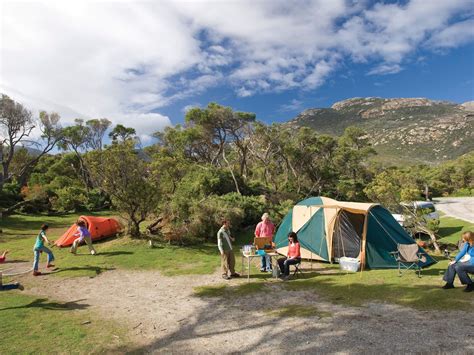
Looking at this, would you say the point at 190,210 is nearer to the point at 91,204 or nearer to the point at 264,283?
the point at 264,283

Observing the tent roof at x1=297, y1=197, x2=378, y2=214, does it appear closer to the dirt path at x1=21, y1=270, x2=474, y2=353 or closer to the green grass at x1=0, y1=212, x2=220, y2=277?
the dirt path at x1=21, y1=270, x2=474, y2=353

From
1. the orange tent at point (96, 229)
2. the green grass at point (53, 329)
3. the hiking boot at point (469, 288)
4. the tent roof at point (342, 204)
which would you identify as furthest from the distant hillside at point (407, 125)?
the green grass at point (53, 329)

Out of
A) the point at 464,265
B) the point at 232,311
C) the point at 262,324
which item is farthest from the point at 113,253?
the point at 464,265

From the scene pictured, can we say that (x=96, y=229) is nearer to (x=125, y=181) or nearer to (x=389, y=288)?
(x=125, y=181)

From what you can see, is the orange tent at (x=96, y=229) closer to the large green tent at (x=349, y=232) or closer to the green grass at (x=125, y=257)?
the green grass at (x=125, y=257)

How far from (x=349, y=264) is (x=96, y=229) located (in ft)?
37.0

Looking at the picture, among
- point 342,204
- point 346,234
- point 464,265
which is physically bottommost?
point 464,265

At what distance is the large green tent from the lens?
1019 centimetres

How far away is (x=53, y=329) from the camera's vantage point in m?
6.01

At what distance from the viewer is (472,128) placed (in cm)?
9362

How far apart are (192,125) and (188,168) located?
29.6ft

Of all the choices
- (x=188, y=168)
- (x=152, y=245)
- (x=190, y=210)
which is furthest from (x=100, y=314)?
(x=188, y=168)

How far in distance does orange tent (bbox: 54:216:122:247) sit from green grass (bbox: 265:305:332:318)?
34.9 feet

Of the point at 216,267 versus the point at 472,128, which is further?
the point at 472,128
